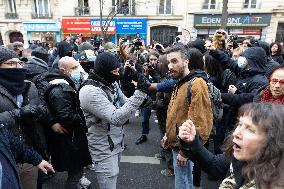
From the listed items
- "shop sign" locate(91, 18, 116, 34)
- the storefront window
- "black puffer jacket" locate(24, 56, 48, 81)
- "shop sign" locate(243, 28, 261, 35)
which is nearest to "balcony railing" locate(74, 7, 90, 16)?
"shop sign" locate(91, 18, 116, 34)

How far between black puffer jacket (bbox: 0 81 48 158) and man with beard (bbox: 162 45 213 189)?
1.34 meters

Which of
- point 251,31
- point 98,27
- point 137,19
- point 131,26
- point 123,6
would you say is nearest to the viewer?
point 251,31

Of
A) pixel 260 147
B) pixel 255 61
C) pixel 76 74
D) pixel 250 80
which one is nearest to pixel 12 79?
pixel 76 74

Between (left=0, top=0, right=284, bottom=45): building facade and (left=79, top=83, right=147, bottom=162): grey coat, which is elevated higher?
(left=0, top=0, right=284, bottom=45): building facade

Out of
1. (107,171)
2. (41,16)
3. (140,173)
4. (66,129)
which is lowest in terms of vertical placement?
(140,173)

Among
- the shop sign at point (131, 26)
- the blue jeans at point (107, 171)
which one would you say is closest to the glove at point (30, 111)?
the blue jeans at point (107, 171)

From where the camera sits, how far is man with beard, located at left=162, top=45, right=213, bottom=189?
238 cm

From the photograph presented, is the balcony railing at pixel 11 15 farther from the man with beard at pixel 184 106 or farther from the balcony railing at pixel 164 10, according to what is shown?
the man with beard at pixel 184 106

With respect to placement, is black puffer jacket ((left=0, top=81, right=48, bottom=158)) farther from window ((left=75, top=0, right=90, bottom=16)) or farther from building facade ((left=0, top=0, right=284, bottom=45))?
window ((left=75, top=0, right=90, bottom=16))

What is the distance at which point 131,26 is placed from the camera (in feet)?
68.1

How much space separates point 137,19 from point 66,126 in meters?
18.9

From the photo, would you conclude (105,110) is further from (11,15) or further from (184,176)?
(11,15)

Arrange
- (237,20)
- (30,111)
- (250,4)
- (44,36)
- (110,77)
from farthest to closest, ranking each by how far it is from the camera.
Result: (44,36) < (237,20) < (250,4) < (110,77) < (30,111)

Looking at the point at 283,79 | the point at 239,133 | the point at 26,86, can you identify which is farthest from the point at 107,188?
the point at 283,79
